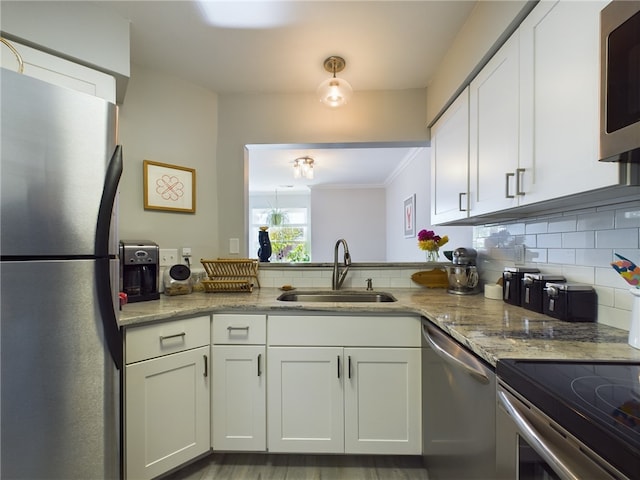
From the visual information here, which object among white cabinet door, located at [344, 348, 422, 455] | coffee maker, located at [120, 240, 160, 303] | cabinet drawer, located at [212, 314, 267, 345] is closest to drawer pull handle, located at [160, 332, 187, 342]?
cabinet drawer, located at [212, 314, 267, 345]

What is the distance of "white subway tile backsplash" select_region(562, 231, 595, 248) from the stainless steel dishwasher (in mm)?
669

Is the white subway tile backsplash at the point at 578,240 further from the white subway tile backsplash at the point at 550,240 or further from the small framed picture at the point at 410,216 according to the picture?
the small framed picture at the point at 410,216

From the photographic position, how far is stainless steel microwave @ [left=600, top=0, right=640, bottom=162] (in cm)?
60

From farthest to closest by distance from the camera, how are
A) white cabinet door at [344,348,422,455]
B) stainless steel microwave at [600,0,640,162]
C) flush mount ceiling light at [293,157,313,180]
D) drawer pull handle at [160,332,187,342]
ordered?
flush mount ceiling light at [293,157,313,180]
white cabinet door at [344,348,422,455]
drawer pull handle at [160,332,187,342]
stainless steel microwave at [600,0,640,162]

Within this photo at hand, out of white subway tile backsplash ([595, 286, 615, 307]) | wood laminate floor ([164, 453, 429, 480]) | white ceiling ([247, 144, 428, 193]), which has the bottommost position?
wood laminate floor ([164, 453, 429, 480])

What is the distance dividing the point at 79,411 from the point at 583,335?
1579mm

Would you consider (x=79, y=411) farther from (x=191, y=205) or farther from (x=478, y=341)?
(x=191, y=205)

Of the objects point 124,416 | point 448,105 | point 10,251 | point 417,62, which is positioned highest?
point 417,62

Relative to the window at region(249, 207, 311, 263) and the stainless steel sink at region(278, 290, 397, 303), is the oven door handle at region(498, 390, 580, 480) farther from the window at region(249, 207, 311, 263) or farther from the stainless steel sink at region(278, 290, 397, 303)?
the window at region(249, 207, 311, 263)

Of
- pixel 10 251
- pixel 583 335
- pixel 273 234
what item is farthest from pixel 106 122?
pixel 273 234

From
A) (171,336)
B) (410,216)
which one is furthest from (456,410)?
(410,216)

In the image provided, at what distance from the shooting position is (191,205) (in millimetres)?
1988

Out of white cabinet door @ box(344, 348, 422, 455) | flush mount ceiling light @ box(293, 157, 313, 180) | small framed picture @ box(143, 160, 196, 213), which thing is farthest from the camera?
flush mount ceiling light @ box(293, 157, 313, 180)

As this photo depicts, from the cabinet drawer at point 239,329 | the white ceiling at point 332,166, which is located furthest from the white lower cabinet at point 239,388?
the white ceiling at point 332,166
